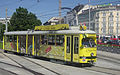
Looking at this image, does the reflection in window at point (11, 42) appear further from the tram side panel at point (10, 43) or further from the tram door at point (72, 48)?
the tram door at point (72, 48)

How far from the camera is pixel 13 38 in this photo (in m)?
23.7

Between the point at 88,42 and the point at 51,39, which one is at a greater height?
the point at 51,39

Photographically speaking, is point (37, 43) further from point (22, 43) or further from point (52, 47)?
→ point (22, 43)

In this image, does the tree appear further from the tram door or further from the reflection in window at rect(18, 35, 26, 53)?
the tram door

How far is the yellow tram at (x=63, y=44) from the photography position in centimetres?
1394

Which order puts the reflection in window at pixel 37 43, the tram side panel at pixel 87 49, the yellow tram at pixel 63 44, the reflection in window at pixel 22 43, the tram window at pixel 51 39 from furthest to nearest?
the reflection in window at pixel 22 43 < the reflection in window at pixel 37 43 < the tram window at pixel 51 39 < the yellow tram at pixel 63 44 < the tram side panel at pixel 87 49

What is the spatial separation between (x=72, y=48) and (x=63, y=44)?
1122 mm

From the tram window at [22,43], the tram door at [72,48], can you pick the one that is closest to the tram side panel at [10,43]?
the tram window at [22,43]

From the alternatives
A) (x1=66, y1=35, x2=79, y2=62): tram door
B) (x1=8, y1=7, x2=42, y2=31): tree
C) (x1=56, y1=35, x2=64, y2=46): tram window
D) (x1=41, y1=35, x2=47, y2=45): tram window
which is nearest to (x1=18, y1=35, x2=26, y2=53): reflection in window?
(x1=41, y1=35, x2=47, y2=45): tram window

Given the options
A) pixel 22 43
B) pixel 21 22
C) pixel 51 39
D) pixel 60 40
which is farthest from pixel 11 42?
pixel 21 22

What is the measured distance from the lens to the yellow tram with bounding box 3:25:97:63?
13938 mm

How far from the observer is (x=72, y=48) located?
561 inches

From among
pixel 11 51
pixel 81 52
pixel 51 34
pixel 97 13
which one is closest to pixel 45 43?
pixel 51 34

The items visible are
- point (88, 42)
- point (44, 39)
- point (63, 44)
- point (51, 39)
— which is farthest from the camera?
point (44, 39)
